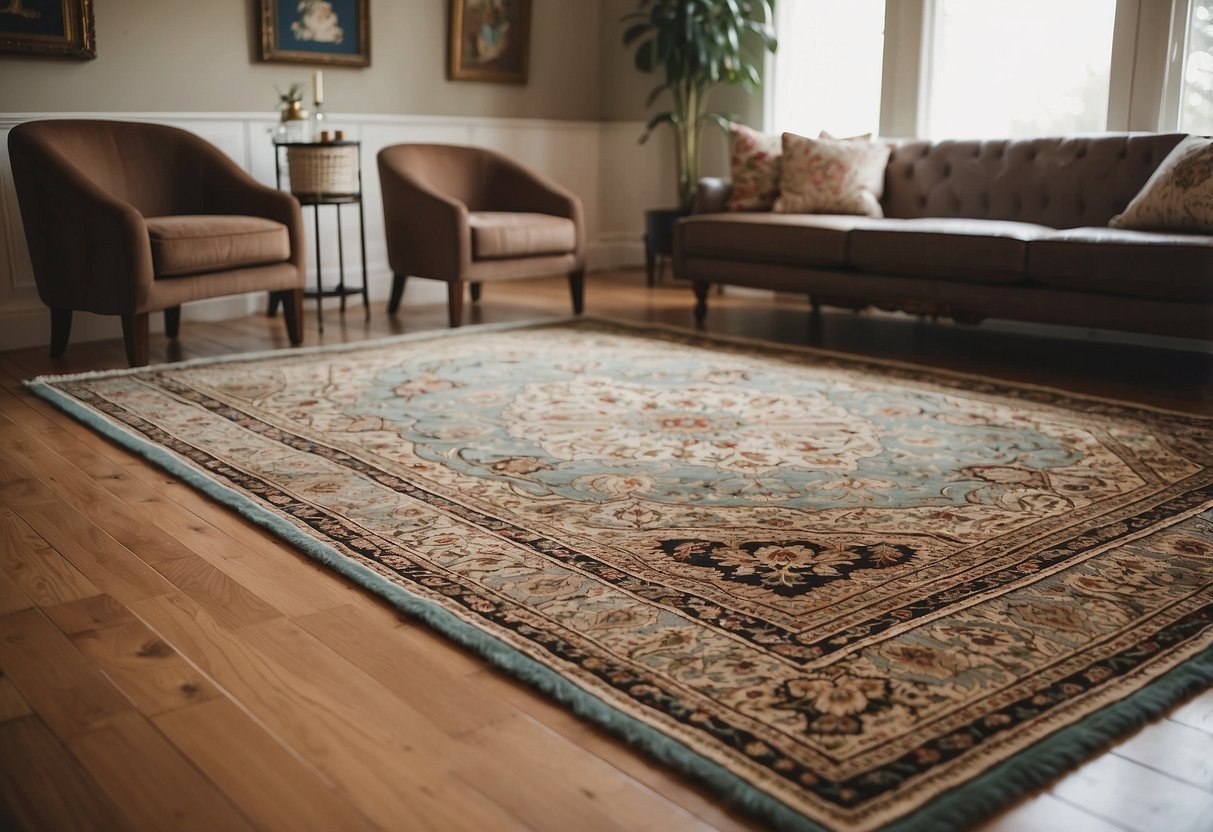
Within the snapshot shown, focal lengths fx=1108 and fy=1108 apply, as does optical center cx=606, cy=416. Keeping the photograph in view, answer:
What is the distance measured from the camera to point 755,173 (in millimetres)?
5090

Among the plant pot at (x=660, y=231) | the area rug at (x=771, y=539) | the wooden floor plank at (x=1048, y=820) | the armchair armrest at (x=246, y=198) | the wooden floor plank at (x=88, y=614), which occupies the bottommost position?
the wooden floor plank at (x=88, y=614)

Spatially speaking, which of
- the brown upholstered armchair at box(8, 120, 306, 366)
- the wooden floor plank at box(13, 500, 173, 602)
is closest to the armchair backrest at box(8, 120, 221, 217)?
the brown upholstered armchair at box(8, 120, 306, 366)

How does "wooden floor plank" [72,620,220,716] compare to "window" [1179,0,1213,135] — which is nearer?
"wooden floor plank" [72,620,220,716]

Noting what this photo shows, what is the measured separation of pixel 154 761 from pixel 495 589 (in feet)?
2.22

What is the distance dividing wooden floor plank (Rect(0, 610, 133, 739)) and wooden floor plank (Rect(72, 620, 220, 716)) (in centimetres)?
2

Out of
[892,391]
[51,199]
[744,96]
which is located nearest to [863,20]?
[744,96]

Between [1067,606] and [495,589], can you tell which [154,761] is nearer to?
[495,589]

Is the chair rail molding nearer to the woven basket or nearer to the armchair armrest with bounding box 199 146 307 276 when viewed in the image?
the woven basket

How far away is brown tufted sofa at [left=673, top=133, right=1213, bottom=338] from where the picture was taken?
3553 millimetres

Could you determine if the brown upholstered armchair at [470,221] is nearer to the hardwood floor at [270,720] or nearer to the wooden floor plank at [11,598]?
the hardwood floor at [270,720]

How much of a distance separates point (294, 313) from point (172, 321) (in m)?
0.59

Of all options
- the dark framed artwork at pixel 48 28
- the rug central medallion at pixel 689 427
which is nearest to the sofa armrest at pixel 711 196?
the rug central medallion at pixel 689 427

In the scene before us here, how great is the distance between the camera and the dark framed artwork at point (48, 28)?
4285mm

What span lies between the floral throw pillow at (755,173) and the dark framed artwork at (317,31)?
195 cm
